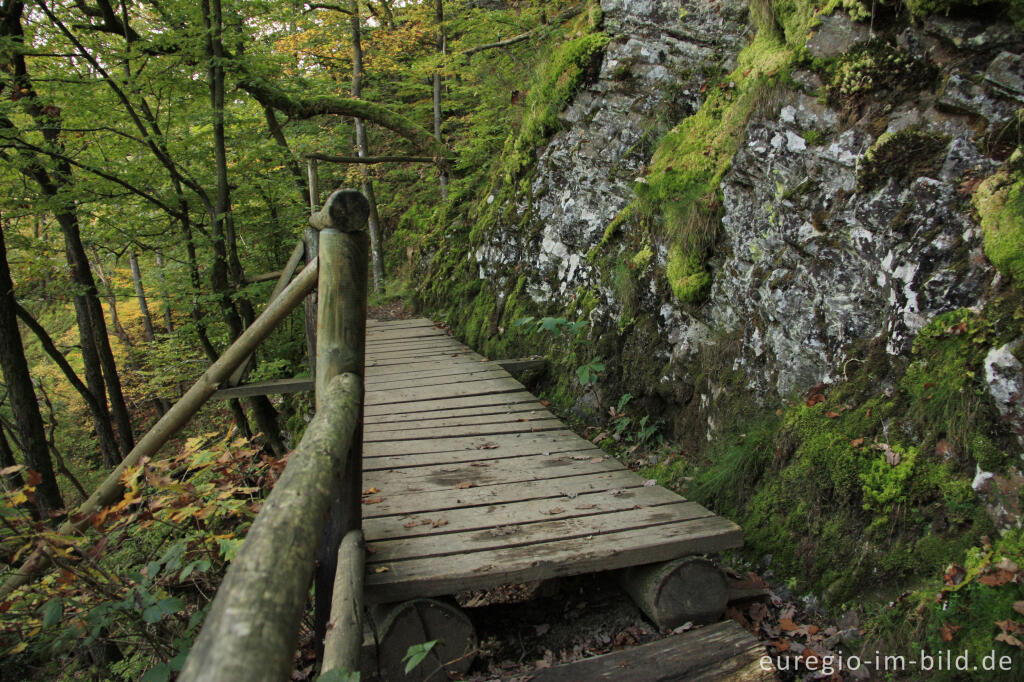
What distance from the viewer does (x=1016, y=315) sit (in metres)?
2.52

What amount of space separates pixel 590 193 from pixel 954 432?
438 cm

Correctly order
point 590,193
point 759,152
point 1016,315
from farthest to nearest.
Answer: point 590,193, point 759,152, point 1016,315

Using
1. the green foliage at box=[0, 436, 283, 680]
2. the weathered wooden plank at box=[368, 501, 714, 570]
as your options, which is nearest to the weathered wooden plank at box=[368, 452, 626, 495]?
the weathered wooden plank at box=[368, 501, 714, 570]

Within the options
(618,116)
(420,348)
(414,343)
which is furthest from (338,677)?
(414,343)

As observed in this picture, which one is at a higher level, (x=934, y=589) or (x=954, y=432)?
(x=954, y=432)

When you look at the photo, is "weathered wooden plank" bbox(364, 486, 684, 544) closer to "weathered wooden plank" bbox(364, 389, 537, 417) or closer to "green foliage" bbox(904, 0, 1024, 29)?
"weathered wooden plank" bbox(364, 389, 537, 417)

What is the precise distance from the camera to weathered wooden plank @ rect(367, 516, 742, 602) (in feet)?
8.52

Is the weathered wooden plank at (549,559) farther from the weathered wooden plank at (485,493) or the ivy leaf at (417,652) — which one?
the weathered wooden plank at (485,493)

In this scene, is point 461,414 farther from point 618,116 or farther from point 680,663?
point 618,116

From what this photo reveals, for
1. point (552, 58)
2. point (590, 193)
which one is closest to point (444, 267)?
point (552, 58)

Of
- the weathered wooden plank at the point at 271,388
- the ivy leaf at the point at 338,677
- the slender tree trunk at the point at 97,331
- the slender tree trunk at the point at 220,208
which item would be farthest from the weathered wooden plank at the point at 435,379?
the slender tree trunk at the point at 97,331

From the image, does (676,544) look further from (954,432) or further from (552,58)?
(552,58)

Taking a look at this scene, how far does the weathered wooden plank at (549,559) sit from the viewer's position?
2596 mm

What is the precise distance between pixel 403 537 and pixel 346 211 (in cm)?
167
